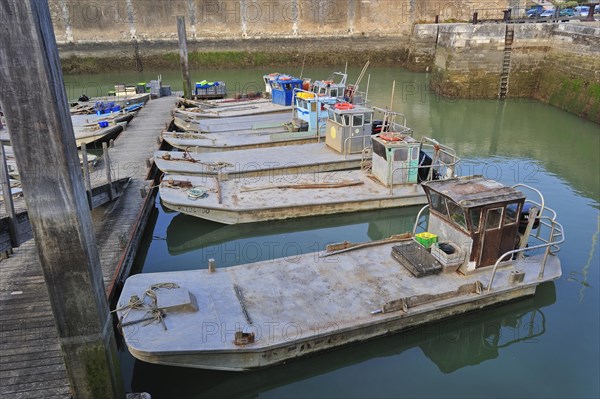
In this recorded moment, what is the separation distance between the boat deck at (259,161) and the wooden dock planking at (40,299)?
4.03 ft

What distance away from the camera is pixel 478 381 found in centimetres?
753

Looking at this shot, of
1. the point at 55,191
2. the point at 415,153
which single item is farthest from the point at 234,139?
the point at 55,191

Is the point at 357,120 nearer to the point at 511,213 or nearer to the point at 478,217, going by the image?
the point at 511,213

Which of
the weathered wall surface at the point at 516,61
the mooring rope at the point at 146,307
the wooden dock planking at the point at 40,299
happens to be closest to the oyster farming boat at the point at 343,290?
the mooring rope at the point at 146,307

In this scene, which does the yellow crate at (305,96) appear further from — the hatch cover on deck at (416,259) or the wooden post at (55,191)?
the wooden post at (55,191)

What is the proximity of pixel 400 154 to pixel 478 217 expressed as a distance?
4.68 m

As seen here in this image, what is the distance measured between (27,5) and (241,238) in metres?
8.37

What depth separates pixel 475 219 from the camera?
8.19 meters

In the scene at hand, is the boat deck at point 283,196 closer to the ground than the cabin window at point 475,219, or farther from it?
closer to the ground

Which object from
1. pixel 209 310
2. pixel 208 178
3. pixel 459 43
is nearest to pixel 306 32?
pixel 459 43

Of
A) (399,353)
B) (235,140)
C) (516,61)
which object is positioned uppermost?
(516,61)

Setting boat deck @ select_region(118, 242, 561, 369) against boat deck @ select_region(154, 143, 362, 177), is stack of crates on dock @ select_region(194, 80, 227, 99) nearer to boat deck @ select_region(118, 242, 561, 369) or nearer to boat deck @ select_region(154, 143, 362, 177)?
boat deck @ select_region(154, 143, 362, 177)

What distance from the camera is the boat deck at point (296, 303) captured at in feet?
21.7

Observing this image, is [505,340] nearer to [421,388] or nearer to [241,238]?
[421,388]
